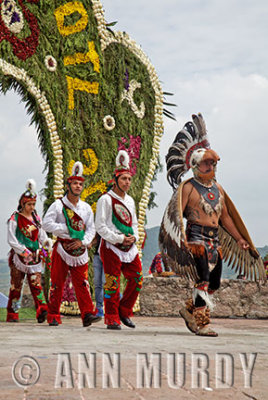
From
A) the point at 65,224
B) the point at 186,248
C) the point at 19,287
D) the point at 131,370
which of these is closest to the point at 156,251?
the point at 19,287

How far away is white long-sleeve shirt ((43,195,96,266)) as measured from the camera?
5.99 m

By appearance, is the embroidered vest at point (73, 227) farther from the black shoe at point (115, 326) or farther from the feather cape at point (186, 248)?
the feather cape at point (186, 248)

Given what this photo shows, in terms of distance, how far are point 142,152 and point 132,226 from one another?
2.99 m

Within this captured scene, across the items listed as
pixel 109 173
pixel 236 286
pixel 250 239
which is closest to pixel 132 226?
pixel 250 239

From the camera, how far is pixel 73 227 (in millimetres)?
6070

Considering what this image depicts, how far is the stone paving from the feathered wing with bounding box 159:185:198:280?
1.17 metres

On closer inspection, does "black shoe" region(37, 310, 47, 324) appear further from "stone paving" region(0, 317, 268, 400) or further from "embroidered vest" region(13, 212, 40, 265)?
"stone paving" region(0, 317, 268, 400)

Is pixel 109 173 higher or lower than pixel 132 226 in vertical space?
higher

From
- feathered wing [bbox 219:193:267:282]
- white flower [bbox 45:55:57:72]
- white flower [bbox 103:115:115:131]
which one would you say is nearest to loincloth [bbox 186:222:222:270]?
feathered wing [bbox 219:193:267:282]

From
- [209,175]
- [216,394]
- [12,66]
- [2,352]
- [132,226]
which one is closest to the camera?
[216,394]

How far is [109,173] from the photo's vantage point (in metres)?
8.38

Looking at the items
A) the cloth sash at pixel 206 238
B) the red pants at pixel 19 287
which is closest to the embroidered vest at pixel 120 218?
the cloth sash at pixel 206 238

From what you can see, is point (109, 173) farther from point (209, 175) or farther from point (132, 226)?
point (209, 175)
